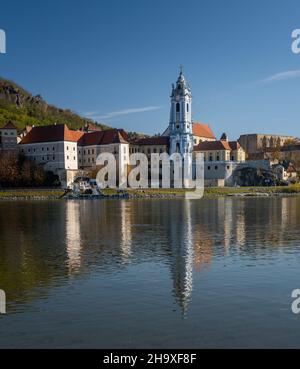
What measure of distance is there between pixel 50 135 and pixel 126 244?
63593mm

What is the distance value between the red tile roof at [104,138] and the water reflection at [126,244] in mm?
47778

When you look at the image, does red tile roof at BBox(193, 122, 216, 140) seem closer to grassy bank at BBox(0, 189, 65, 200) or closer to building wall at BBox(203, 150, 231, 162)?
building wall at BBox(203, 150, 231, 162)

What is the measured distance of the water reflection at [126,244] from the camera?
1669 cm

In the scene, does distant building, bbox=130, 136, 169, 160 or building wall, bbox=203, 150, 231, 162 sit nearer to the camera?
building wall, bbox=203, 150, 231, 162

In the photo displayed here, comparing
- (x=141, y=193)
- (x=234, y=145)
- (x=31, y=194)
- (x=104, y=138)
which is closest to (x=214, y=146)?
(x=234, y=145)

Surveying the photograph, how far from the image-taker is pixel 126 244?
24000 millimetres

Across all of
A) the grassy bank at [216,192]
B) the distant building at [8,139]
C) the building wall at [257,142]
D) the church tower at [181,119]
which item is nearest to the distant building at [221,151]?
the church tower at [181,119]

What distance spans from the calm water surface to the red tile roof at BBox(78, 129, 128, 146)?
57.5 metres

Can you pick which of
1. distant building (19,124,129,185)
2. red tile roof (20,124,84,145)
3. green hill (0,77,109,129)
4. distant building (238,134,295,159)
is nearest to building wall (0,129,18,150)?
distant building (19,124,129,185)

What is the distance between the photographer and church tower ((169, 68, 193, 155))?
87938 millimetres

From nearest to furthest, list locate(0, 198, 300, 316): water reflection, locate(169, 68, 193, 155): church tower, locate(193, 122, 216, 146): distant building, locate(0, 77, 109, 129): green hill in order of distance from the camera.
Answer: locate(0, 198, 300, 316): water reflection → locate(169, 68, 193, 155): church tower → locate(193, 122, 216, 146): distant building → locate(0, 77, 109, 129): green hill

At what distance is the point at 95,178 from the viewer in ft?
257

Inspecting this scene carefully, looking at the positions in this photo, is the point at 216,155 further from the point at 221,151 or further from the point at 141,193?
the point at 141,193
